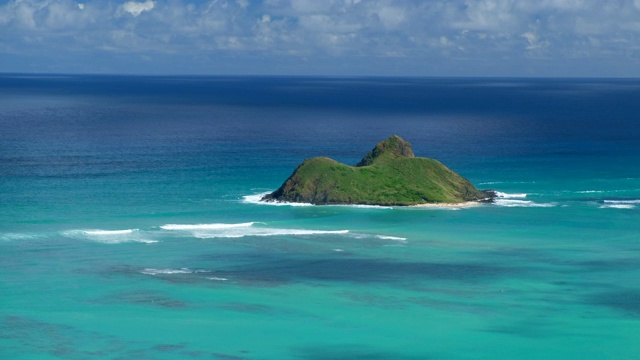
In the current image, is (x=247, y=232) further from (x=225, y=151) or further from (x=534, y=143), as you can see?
(x=534, y=143)

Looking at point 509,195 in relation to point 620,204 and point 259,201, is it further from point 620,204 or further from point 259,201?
point 259,201

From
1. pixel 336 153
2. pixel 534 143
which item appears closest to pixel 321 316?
pixel 336 153

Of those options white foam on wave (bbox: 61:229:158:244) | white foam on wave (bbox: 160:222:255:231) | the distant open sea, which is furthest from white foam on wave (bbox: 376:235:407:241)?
white foam on wave (bbox: 61:229:158:244)

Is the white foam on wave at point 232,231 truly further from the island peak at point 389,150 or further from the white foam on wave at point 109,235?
the island peak at point 389,150

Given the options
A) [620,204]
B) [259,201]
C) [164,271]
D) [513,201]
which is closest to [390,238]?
[164,271]

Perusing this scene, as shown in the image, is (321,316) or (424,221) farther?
(424,221)

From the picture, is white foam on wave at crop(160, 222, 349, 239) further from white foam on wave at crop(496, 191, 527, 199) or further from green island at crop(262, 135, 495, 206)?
white foam on wave at crop(496, 191, 527, 199)

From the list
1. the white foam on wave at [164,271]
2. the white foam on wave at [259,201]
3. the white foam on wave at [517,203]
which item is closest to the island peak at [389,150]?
the white foam on wave at [259,201]
